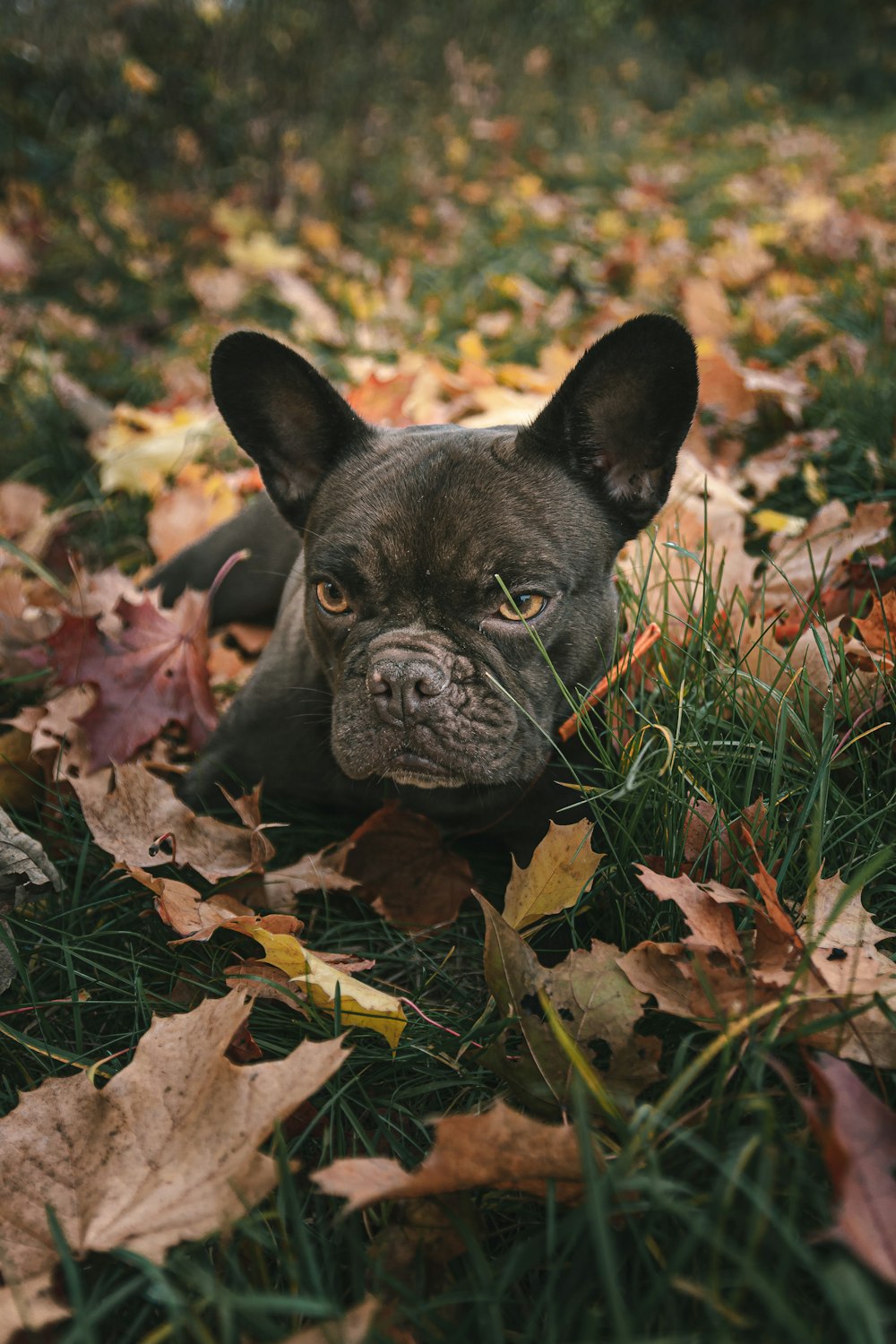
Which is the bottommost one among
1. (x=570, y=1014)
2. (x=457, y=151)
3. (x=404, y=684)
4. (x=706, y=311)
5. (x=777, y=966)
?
(x=570, y=1014)

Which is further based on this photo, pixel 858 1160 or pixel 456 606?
pixel 456 606

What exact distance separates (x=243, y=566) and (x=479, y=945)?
2.04m

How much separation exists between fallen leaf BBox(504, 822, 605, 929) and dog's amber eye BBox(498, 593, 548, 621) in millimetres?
638

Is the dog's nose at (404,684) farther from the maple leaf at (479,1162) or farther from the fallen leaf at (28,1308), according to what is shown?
the fallen leaf at (28,1308)

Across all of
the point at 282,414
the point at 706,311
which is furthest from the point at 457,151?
→ the point at 282,414

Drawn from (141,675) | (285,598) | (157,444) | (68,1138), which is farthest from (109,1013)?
(157,444)

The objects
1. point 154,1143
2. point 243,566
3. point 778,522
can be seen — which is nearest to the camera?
point 154,1143

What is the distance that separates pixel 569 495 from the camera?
107 inches

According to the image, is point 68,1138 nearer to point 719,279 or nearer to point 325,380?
point 325,380

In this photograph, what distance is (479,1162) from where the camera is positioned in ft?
4.69

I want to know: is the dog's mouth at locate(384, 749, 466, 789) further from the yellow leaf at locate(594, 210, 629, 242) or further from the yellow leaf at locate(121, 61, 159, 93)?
the yellow leaf at locate(594, 210, 629, 242)

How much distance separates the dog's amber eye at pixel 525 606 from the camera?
99.6 inches

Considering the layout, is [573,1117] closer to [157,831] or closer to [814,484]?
[157,831]

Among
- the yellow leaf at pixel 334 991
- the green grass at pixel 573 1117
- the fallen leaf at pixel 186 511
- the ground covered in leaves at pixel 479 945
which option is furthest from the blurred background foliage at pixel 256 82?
the yellow leaf at pixel 334 991
